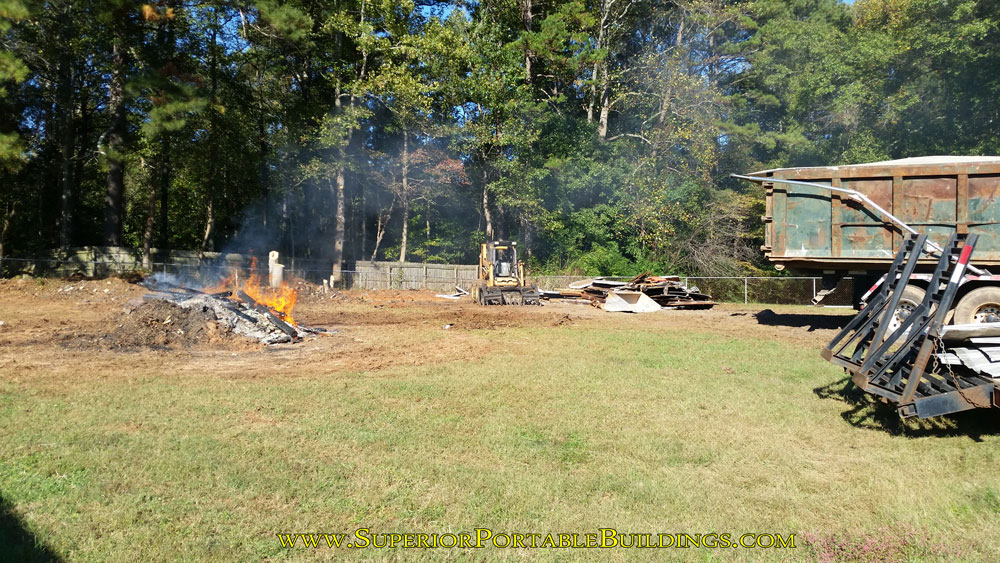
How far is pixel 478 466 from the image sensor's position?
4887mm

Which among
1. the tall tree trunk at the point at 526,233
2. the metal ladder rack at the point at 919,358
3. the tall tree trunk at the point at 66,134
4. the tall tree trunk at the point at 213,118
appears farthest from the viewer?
the tall tree trunk at the point at 526,233

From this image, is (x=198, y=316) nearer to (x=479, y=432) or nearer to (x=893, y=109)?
(x=479, y=432)

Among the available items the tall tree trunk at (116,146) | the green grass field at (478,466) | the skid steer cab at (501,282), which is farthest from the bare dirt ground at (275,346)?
the tall tree trunk at (116,146)

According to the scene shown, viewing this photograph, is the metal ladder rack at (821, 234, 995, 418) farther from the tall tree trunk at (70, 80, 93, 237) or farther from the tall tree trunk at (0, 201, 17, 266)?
the tall tree trunk at (70, 80, 93, 237)

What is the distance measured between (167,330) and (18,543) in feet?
29.8

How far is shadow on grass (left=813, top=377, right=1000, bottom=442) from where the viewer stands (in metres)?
5.87

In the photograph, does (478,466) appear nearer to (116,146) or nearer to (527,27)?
(116,146)

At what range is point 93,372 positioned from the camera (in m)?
8.55

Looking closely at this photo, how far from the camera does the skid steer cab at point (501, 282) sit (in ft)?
76.1

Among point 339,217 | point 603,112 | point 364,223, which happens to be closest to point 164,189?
point 339,217

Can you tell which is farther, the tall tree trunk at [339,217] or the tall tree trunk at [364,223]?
the tall tree trunk at [364,223]

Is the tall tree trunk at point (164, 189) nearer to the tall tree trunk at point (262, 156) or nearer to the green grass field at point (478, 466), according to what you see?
the tall tree trunk at point (262, 156)

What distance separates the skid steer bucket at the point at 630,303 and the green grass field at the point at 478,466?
12736mm

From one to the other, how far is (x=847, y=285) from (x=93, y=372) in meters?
25.5
